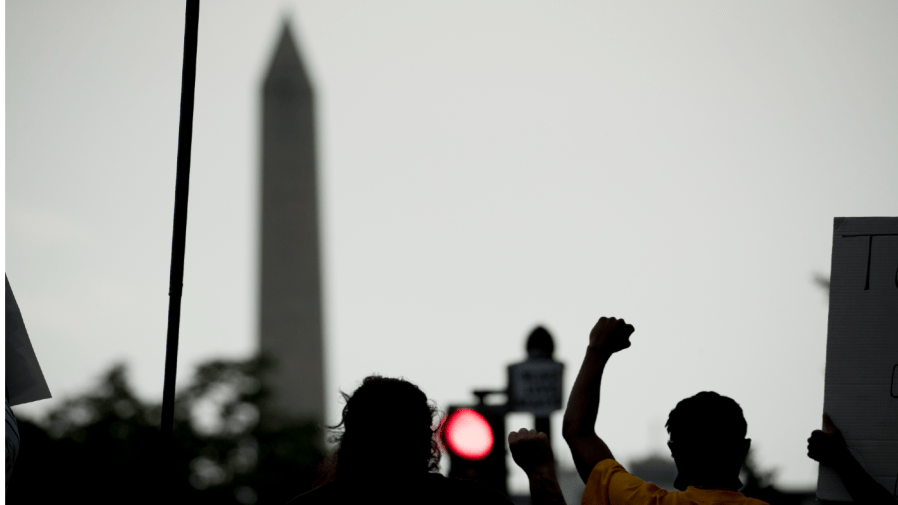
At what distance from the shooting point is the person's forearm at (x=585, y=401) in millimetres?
1967

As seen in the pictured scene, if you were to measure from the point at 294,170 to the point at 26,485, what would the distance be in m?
12.7

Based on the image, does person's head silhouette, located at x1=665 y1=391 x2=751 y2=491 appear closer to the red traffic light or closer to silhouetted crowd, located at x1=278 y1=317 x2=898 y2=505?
silhouetted crowd, located at x1=278 y1=317 x2=898 y2=505

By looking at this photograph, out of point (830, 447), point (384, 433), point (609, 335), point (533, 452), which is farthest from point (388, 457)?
point (830, 447)

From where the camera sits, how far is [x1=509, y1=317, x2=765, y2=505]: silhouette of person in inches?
73.8

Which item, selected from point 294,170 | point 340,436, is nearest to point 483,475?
point 340,436

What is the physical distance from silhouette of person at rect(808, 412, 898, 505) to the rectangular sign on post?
19 millimetres

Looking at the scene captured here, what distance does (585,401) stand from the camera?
1965 mm

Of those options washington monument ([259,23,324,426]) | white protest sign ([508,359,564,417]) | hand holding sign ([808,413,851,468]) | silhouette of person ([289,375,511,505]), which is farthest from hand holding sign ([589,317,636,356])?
washington monument ([259,23,324,426])

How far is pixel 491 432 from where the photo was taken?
350 cm

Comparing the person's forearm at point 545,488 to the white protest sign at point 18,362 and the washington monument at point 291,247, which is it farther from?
the washington monument at point 291,247

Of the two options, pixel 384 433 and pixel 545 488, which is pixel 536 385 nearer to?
pixel 545 488

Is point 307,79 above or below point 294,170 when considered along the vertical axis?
above

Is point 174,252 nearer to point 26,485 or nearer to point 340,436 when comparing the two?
point 340,436

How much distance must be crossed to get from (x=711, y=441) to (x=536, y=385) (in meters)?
2.18
